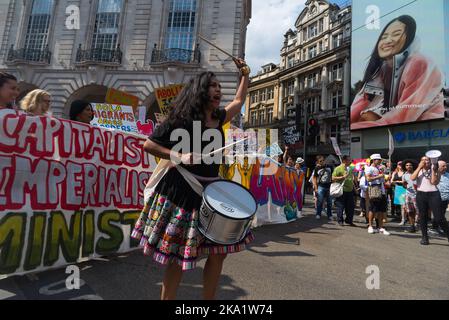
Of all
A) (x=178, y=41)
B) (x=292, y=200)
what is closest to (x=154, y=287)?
(x=292, y=200)

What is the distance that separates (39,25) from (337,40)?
3159 centimetres

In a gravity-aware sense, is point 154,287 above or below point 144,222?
below

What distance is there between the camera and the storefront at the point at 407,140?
23.7 meters

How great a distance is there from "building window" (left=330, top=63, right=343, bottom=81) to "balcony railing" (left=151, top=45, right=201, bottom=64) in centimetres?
2355

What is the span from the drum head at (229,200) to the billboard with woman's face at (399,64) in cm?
2662

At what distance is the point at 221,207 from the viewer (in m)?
1.92

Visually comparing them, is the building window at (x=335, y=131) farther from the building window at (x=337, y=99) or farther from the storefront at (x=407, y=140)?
the storefront at (x=407, y=140)

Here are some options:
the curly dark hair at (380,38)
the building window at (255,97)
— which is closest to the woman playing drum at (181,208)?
the curly dark hair at (380,38)

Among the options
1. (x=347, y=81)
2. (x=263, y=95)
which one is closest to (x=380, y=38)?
(x=347, y=81)

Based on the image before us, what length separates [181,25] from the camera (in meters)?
19.6

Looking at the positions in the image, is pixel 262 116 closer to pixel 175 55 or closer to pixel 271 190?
pixel 175 55

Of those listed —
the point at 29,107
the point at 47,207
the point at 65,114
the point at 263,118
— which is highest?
the point at 263,118
